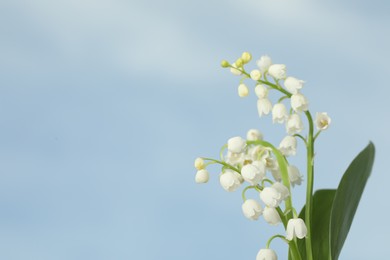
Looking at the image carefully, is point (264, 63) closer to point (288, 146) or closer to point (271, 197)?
point (288, 146)

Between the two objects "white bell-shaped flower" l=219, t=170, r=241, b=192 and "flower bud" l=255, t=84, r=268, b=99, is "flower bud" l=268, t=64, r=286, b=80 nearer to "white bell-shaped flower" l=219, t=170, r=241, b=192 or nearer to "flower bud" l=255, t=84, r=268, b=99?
"flower bud" l=255, t=84, r=268, b=99

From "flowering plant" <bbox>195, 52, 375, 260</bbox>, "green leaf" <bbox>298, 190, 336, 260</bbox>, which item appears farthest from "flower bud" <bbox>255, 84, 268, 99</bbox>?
"green leaf" <bbox>298, 190, 336, 260</bbox>

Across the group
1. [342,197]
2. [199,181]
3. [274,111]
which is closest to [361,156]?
[342,197]

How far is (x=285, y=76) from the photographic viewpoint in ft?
6.38

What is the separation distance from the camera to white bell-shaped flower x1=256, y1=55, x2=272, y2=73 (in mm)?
1964

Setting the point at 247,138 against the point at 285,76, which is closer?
the point at 285,76

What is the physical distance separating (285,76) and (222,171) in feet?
0.94

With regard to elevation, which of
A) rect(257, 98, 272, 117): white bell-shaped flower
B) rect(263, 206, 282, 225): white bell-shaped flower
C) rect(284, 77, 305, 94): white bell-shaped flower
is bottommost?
rect(263, 206, 282, 225): white bell-shaped flower

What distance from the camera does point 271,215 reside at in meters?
1.88

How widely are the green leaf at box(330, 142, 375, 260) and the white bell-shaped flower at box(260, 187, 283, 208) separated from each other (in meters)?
0.15

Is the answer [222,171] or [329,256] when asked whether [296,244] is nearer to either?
[329,256]

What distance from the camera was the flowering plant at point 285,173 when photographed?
6.19 ft

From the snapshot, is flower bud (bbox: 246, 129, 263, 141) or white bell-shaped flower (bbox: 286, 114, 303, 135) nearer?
white bell-shaped flower (bbox: 286, 114, 303, 135)

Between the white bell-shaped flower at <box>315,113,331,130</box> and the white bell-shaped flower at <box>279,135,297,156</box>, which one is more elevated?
the white bell-shaped flower at <box>315,113,331,130</box>
